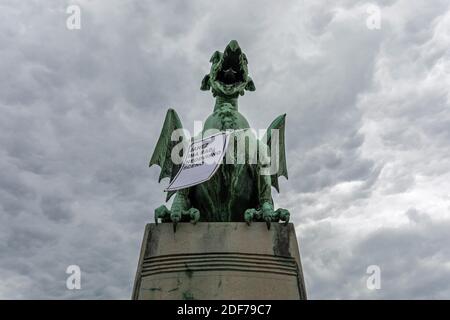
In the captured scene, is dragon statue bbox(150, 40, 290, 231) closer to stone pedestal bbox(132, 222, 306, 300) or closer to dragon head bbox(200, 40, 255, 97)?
dragon head bbox(200, 40, 255, 97)

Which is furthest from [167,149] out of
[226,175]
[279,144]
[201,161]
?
[279,144]

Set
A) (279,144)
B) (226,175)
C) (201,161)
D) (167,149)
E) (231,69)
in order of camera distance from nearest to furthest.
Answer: (201,161)
(226,175)
(167,149)
(231,69)
(279,144)

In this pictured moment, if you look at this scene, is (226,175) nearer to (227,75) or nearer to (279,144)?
(279,144)

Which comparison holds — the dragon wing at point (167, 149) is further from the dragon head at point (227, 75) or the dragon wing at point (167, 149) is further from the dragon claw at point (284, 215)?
the dragon claw at point (284, 215)

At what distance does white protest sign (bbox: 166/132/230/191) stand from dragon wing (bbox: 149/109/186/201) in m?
0.95

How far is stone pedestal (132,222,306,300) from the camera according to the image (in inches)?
259

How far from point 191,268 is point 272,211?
4.77 feet

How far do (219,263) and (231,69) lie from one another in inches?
142

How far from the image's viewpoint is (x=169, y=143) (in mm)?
8578

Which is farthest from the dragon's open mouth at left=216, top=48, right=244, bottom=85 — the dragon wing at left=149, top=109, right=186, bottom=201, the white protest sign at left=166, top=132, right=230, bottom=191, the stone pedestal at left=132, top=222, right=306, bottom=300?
the stone pedestal at left=132, top=222, right=306, bottom=300

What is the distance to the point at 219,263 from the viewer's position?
264 inches
